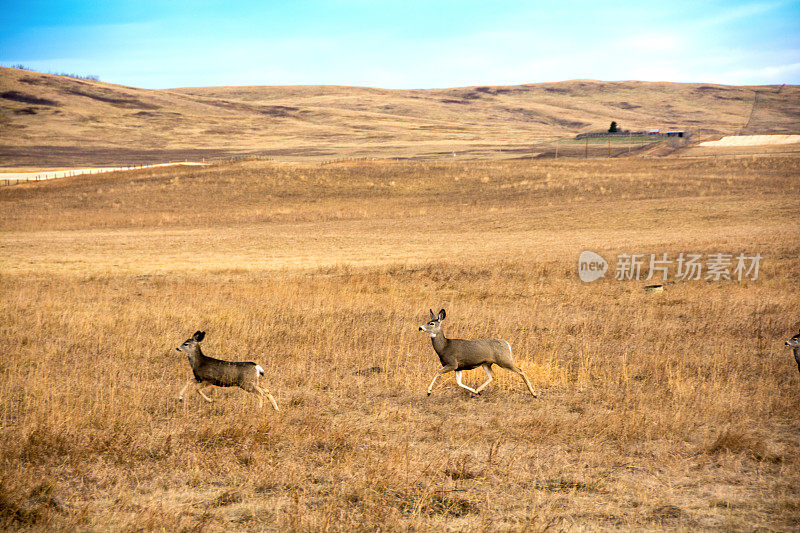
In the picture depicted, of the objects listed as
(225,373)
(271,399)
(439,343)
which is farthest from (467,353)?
(225,373)

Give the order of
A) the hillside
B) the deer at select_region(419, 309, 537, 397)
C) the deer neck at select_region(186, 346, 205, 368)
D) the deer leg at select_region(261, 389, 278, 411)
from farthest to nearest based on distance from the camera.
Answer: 1. the hillside
2. the deer at select_region(419, 309, 537, 397)
3. the deer neck at select_region(186, 346, 205, 368)
4. the deer leg at select_region(261, 389, 278, 411)

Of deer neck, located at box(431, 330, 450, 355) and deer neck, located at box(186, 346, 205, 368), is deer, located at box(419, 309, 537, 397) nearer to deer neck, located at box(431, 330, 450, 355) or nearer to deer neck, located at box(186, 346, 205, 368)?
deer neck, located at box(431, 330, 450, 355)

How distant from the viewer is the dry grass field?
5758mm

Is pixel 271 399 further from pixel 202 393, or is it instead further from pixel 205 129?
pixel 205 129

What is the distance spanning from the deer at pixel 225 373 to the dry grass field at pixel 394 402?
355mm

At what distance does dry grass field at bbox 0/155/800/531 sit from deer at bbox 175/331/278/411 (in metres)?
0.36

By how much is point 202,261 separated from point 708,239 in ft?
75.0

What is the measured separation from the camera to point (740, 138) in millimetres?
105625

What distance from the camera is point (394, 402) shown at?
8789 millimetres

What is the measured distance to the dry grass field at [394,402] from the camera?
Result: 18.9 ft

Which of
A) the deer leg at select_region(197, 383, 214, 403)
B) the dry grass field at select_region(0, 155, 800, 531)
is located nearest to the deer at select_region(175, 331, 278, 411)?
the deer leg at select_region(197, 383, 214, 403)

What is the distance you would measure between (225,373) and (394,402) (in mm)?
2276

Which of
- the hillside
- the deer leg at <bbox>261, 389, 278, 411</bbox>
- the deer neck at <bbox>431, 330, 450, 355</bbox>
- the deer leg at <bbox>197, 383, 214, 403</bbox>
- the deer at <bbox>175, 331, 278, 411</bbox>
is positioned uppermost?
the hillside

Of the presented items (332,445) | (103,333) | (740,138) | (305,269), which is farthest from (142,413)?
(740,138)
